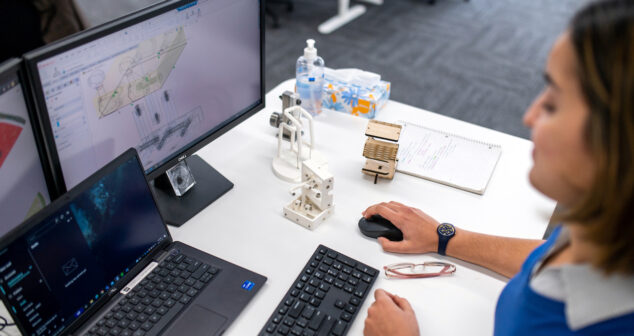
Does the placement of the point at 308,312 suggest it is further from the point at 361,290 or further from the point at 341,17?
the point at 341,17

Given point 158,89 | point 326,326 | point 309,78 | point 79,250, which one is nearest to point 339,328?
point 326,326

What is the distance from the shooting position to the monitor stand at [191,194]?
115 cm

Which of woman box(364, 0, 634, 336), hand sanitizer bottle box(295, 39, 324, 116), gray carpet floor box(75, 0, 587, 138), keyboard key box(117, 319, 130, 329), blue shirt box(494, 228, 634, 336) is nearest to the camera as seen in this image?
woman box(364, 0, 634, 336)

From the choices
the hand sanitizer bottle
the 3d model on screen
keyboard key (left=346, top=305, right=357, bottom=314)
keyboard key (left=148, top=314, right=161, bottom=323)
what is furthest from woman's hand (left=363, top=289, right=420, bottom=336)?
the hand sanitizer bottle

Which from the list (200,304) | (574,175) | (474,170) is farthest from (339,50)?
(574,175)

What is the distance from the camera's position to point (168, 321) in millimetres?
906

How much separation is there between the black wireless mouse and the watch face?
0.08m

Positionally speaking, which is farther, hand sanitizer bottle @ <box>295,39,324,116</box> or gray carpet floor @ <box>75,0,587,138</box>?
gray carpet floor @ <box>75,0,587,138</box>

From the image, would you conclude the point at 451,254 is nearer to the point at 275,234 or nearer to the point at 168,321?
the point at 275,234

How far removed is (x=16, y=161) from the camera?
844 millimetres

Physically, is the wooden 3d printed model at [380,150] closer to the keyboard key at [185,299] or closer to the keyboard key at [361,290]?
the keyboard key at [361,290]

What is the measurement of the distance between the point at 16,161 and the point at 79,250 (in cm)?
18

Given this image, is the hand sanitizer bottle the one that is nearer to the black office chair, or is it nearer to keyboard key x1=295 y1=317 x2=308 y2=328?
keyboard key x1=295 y1=317 x2=308 y2=328

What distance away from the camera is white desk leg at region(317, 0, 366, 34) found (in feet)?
12.3
